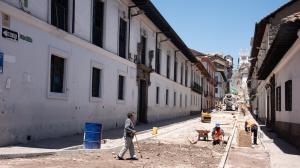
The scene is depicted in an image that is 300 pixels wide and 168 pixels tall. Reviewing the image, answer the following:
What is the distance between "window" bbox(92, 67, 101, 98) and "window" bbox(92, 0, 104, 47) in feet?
4.02

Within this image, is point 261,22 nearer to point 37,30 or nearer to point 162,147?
point 162,147

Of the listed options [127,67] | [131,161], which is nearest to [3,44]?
[131,161]

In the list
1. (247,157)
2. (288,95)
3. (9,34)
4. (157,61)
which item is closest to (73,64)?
(9,34)

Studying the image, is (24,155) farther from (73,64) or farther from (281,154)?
(281,154)

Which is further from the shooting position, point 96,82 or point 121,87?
point 121,87

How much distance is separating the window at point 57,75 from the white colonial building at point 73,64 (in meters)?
0.03

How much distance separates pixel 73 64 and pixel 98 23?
3.78 metres

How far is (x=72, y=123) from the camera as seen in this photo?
15.6m

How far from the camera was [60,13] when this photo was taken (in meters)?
14.9

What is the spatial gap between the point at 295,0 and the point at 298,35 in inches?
524

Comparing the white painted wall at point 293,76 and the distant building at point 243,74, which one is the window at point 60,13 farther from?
the distant building at point 243,74

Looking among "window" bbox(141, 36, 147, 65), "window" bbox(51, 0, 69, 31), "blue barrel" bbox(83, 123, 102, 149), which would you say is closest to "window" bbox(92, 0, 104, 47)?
"window" bbox(51, 0, 69, 31)

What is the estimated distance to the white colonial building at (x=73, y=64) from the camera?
11781mm

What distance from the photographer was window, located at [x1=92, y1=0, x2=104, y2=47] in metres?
18.4
